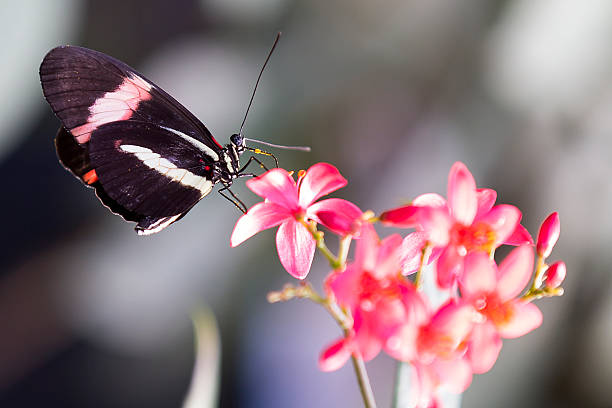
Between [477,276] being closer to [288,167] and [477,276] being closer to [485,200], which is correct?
[485,200]

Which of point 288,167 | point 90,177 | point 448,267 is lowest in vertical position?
point 288,167

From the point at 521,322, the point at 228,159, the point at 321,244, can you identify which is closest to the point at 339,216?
the point at 321,244

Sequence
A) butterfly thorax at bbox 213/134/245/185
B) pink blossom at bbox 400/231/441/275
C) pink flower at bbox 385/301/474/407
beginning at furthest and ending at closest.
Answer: butterfly thorax at bbox 213/134/245/185 → pink blossom at bbox 400/231/441/275 → pink flower at bbox 385/301/474/407

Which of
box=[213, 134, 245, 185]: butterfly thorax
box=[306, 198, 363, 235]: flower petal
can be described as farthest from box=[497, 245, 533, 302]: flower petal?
box=[213, 134, 245, 185]: butterfly thorax

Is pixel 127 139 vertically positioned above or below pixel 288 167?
above

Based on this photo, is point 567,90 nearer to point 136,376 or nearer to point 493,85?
point 493,85

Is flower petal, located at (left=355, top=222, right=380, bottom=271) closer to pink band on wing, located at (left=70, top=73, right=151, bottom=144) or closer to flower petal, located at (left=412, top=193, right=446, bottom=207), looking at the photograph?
flower petal, located at (left=412, top=193, right=446, bottom=207)

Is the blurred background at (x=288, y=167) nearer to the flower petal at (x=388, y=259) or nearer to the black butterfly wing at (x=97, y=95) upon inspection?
the black butterfly wing at (x=97, y=95)
